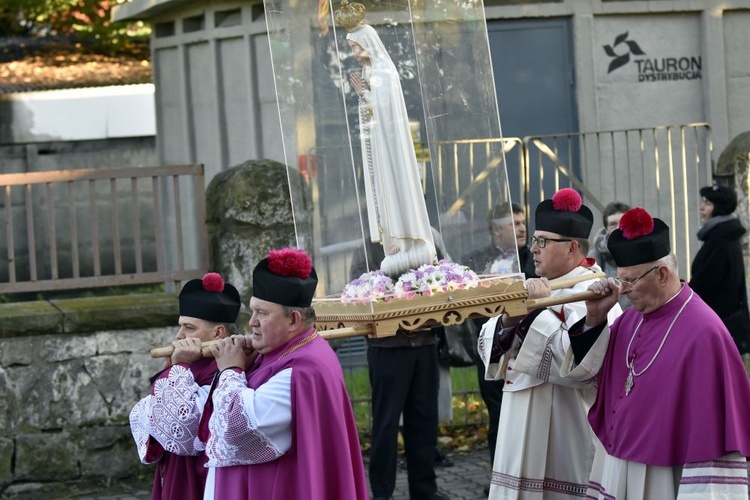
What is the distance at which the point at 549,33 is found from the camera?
11773 millimetres

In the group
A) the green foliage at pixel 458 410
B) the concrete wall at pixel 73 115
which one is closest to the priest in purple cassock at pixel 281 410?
the green foliage at pixel 458 410

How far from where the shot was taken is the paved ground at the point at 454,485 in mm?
8125

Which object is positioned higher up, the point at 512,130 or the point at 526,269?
the point at 512,130

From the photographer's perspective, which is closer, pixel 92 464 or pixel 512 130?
pixel 92 464

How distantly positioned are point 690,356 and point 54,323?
507cm

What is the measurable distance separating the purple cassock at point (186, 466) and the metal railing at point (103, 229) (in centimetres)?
364

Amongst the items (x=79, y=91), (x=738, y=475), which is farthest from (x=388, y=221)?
(x=79, y=91)

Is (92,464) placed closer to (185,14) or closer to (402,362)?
(402,362)

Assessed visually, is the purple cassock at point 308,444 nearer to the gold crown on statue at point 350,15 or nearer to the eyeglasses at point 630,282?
the eyeglasses at point 630,282

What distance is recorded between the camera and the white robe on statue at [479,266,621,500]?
5.65m

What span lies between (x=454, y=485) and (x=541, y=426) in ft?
8.80

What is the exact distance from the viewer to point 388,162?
578 cm

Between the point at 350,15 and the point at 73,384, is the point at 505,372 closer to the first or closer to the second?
the point at 350,15

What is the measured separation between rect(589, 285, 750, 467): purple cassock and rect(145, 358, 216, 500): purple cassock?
5.52 feet
